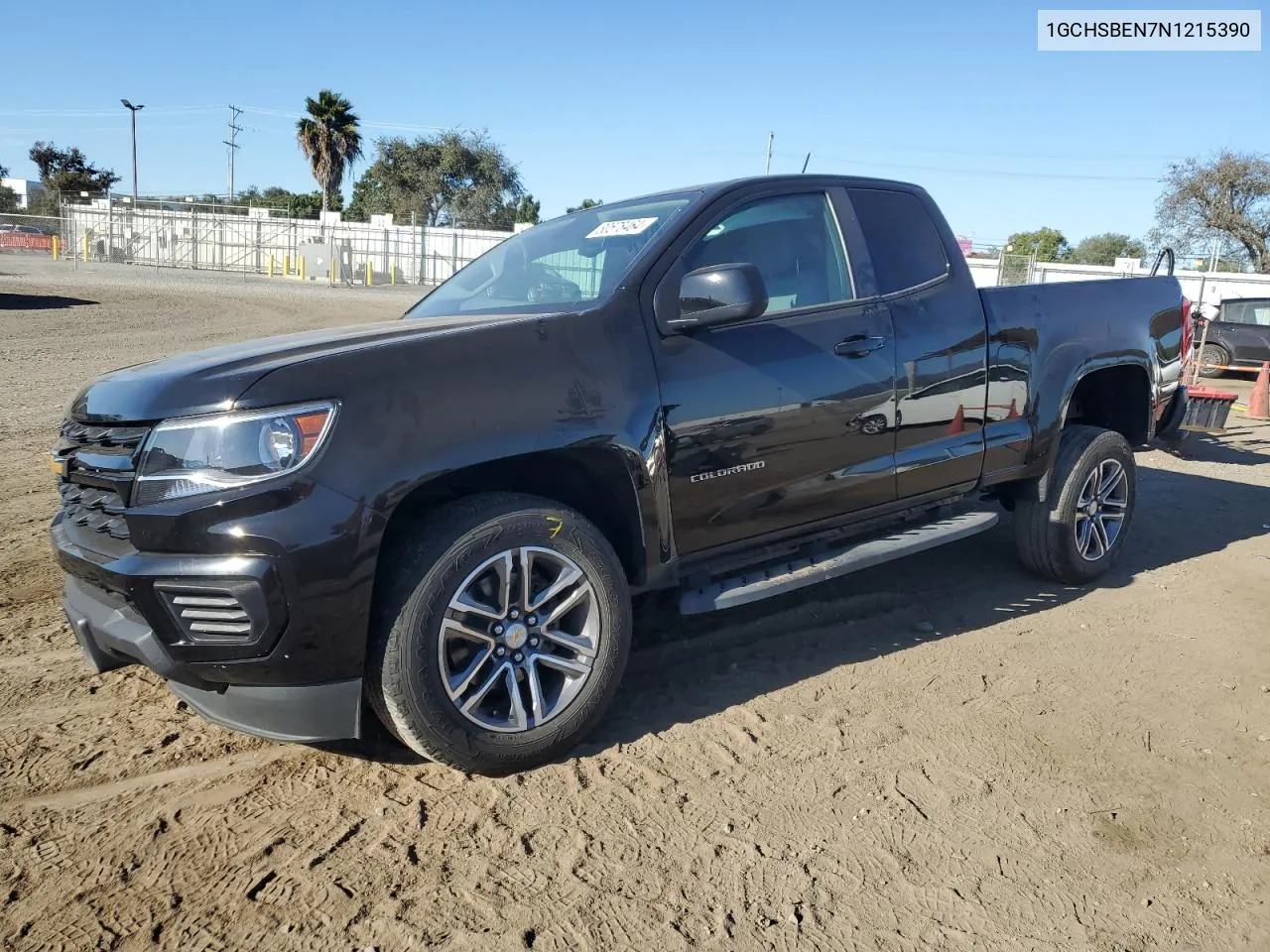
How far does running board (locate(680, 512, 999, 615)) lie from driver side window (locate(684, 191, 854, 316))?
1.04 metres

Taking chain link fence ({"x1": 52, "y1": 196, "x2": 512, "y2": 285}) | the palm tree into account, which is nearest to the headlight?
chain link fence ({"x1": 52, "y1": 196, "x2": 512, "y2": 285})

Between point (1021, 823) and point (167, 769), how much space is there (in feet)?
8.83

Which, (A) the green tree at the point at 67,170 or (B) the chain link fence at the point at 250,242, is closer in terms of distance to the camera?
(B) the chain link fence at the point at 250,242

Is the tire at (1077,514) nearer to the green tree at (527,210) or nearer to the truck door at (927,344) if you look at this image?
the truck door at (927,344)

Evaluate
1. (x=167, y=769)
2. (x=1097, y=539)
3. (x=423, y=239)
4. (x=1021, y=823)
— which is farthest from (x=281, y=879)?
(x=423, y=239)

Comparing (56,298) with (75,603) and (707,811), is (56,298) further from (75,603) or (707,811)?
(707,811)

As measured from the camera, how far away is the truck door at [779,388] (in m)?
3.39

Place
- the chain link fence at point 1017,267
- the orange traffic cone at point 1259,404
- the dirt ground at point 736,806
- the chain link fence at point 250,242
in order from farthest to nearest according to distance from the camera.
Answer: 1. the chain link fence at point 250,242
2. the chain link fence at point 1017,267
3. the orange traffic cone at point 1259,404
4. the dirt ground at point 736,806

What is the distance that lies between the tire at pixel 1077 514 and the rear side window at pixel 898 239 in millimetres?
1325

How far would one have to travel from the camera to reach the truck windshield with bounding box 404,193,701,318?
11.9 feet

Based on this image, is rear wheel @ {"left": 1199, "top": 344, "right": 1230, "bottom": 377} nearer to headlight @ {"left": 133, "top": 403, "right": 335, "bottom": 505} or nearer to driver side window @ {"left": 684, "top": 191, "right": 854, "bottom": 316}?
driver side window @ {"left": 684, "top": 191, "right": 854, "bottom": 316}

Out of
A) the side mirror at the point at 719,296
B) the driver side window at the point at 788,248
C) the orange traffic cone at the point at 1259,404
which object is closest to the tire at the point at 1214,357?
the orange traffic cone at the point at 1259,404

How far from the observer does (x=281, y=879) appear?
2.53 metres

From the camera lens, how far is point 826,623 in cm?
446
